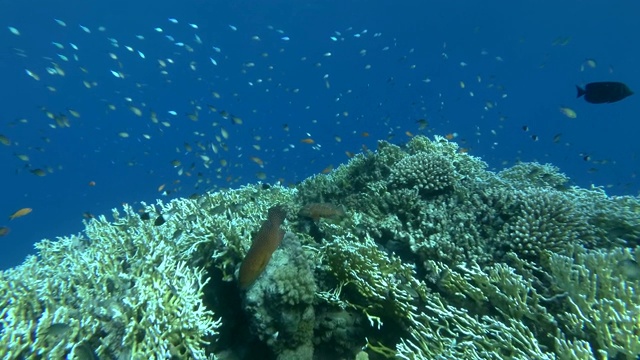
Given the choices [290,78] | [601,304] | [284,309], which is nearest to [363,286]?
[284,309]

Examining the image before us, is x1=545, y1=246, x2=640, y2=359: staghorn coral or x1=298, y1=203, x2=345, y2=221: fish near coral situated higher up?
x1=298, y1=203, x2=345, y2=221: fish near coral

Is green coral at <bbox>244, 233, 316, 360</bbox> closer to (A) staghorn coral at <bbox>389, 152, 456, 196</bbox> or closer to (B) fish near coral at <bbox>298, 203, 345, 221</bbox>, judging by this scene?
(B) fish near coral at <bbox>298, 203, 345, 221</bbox>

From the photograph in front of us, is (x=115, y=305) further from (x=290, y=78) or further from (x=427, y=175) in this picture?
(x=290, y=78)

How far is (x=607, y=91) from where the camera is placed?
718cm

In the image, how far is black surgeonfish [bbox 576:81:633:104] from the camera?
23.4 ft

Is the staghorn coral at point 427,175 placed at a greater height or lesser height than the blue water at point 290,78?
lesser

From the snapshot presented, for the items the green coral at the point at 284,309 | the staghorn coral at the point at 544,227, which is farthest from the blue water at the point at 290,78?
the green coral at the point at 284,309

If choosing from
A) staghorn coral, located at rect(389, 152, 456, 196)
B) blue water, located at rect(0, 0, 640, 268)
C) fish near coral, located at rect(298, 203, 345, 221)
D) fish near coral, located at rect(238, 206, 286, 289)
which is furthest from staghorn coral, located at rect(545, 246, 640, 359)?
blue water, located at rect(0, 0, 640, 268)

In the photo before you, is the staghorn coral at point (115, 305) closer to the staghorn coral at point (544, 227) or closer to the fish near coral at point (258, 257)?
the fish near coral at point (258, 257)

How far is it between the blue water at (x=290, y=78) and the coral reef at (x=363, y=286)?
53591 millimetres

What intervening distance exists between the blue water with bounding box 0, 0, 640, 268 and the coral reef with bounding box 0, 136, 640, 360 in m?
53.6

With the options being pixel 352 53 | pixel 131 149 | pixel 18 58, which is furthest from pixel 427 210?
pixel 131 149

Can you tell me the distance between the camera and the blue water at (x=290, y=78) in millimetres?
69125

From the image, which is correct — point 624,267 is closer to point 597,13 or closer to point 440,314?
point 440,314
